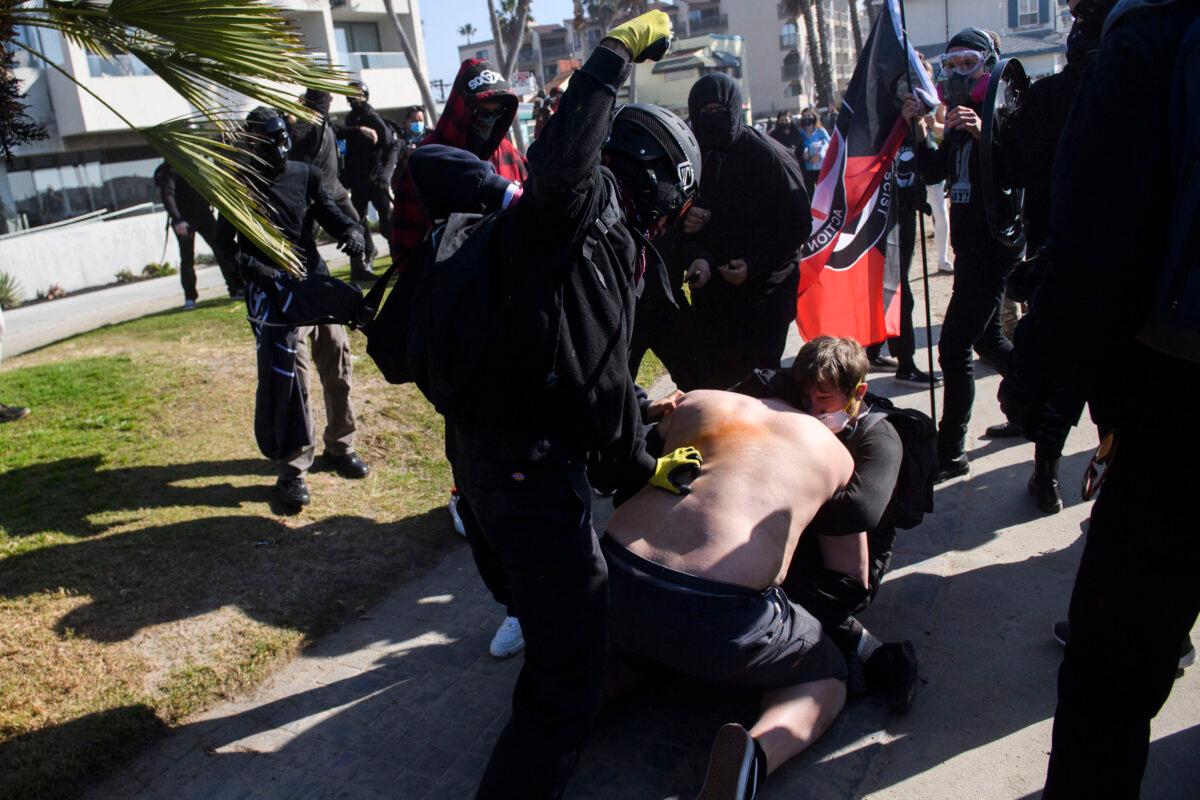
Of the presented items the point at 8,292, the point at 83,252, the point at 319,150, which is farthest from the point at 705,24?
the point at 319,150

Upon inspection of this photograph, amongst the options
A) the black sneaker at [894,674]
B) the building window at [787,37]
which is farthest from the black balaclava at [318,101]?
the building window at [787,37]

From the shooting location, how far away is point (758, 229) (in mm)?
4465

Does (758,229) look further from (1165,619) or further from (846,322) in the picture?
(1165,619)

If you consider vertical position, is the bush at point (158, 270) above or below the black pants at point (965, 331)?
below

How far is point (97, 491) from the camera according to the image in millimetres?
4797

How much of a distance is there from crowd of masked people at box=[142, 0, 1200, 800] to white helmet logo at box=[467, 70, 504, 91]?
0.02m

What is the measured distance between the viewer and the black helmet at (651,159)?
242 cm

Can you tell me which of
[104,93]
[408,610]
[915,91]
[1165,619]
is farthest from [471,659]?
[104,93]

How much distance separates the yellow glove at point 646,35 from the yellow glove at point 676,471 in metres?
1.14

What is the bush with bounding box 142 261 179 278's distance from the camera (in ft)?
56.0

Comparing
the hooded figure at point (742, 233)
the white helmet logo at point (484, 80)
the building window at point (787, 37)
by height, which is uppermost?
the building window at point (787, 37)

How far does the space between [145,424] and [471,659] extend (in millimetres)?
3170

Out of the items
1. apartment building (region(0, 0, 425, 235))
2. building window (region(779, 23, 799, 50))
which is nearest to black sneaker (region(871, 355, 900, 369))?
apartment building (region(0, 0, 425, 235))

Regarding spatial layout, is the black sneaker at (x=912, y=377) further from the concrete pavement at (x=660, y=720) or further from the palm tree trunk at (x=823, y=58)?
the palm tree trunk at (x=823, y=58)
